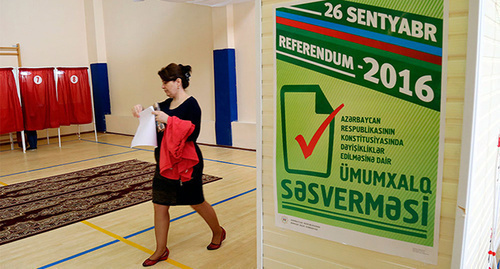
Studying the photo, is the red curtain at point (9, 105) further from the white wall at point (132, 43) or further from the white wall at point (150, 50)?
the white wall at point (150, 50)

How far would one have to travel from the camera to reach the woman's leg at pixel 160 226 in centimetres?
268

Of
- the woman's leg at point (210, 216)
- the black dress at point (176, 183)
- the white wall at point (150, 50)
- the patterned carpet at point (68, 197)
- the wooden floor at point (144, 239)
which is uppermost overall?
the white wall at point (150, 50)

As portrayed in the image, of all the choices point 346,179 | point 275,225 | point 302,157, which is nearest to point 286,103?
point 302,157

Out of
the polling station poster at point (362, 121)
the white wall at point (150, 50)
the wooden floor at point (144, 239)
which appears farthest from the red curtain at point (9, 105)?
the polling station poster at point (362, 121)

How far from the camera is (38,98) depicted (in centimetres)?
755

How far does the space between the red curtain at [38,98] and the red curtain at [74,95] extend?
143 mm

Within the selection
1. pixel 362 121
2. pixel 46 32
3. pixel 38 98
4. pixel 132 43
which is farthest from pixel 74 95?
pixel 362 121

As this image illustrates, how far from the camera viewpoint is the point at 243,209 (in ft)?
12.5

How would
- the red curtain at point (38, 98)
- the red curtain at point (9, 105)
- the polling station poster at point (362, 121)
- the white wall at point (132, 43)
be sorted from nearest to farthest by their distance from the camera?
the polling station poster at point (362, 121), the white wall at point (132, 43), the red curtain at point (9, 105), the red curtain at point (38, 98)

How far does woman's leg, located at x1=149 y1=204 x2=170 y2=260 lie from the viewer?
268 cm

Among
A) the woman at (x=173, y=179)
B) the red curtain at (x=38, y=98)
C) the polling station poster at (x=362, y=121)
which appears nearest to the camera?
the polling station poster at (x=362, y=121)

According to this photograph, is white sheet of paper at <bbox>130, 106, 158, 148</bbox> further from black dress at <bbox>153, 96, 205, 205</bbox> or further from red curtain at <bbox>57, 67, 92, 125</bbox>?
red curtain at <bbox>57, 67, 92, 125</bbox>

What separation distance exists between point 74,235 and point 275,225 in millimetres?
2335

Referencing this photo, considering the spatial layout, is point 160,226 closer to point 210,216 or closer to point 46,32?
point 210,216
